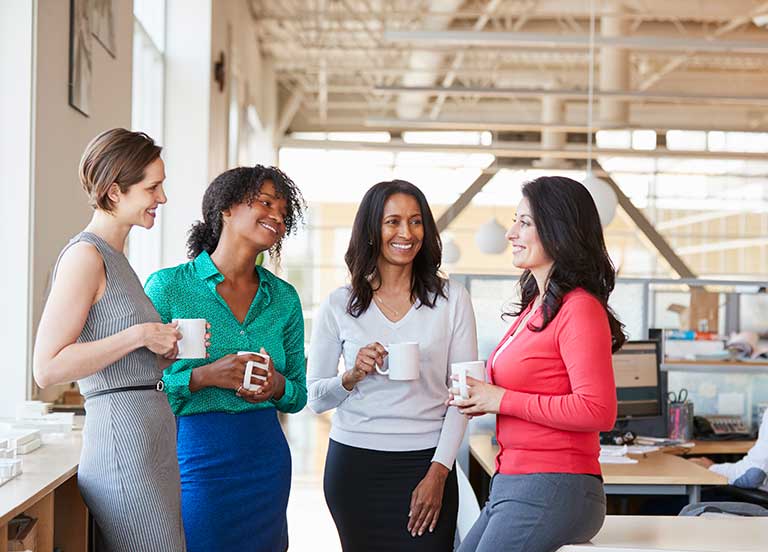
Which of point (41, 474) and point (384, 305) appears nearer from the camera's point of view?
point (41, 474)

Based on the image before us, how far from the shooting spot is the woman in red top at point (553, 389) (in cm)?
194

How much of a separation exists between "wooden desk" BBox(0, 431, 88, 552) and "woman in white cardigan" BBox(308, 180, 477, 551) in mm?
620

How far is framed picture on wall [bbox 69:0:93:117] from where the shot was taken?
370cm

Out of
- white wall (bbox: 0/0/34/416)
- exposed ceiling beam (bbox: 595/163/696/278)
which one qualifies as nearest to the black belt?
white wall (bbox: 0/0/34/416)

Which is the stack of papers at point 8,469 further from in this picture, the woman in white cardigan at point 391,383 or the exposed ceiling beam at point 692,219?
the exposed ceiling beam at point 692,219

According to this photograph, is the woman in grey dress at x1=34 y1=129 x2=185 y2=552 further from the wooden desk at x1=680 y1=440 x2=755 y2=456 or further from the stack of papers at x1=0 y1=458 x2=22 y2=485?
the wooden desk at x1=680 y1=440 x2=755 y2=456

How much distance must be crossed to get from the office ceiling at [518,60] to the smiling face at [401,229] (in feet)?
15.1

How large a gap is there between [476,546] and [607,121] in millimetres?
9506

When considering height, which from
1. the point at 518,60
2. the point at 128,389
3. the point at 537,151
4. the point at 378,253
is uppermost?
the point at 518,60

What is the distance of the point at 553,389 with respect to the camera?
2.00 metres

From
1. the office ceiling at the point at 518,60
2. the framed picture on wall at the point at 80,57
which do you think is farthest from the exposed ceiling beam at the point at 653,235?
the framed picture on wall at the point at 80,57

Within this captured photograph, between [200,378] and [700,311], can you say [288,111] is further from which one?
[200,378]

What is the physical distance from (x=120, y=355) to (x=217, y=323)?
46 cm

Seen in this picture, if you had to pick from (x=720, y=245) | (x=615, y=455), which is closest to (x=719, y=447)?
(x=615, y=455)
